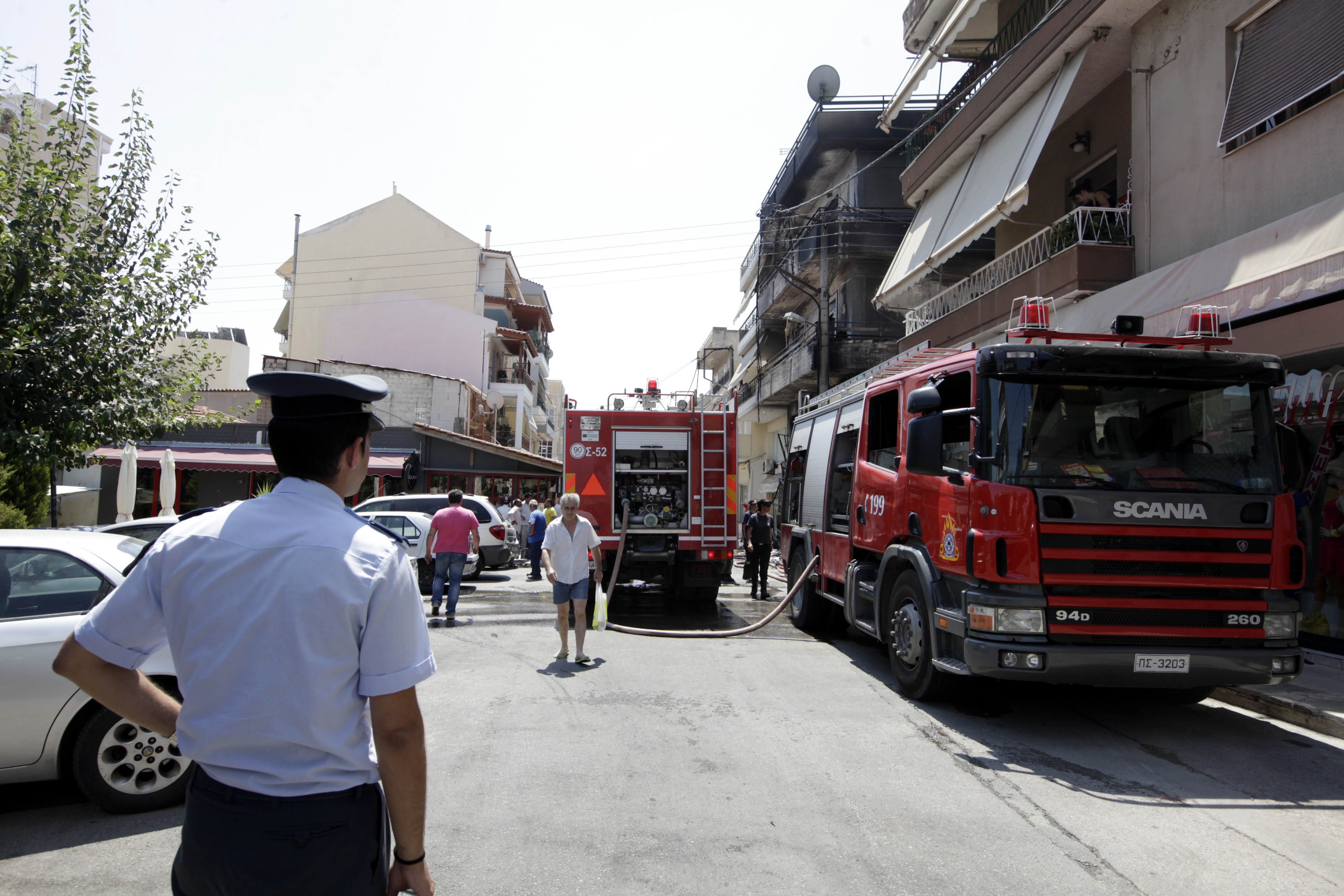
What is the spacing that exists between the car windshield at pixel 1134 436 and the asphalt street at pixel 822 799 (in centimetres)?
184

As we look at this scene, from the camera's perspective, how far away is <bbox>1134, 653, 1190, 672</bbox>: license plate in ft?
18.7

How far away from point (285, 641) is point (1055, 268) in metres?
12.1

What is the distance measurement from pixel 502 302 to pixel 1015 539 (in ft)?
142

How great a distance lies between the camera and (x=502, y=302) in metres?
46.6

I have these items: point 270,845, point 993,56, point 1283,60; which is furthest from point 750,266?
point 270,845

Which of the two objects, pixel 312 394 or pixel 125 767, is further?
pixel 125 767

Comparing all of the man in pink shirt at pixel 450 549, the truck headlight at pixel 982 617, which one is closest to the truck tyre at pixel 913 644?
the truck headlight at pixel 982 617

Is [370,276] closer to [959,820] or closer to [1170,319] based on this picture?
[1170,319]

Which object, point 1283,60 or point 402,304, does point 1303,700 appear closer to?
point 1283,60

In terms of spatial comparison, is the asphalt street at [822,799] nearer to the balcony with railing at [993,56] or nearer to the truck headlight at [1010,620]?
the truck headlight at [1010,620]

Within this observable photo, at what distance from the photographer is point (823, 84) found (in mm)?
27297

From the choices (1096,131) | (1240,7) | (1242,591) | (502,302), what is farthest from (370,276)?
(1242,591)

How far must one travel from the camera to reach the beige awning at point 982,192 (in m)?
11.8

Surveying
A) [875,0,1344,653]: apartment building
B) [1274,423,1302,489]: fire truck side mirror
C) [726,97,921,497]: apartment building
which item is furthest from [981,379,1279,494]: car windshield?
[726,97,921,497]: apartment building
